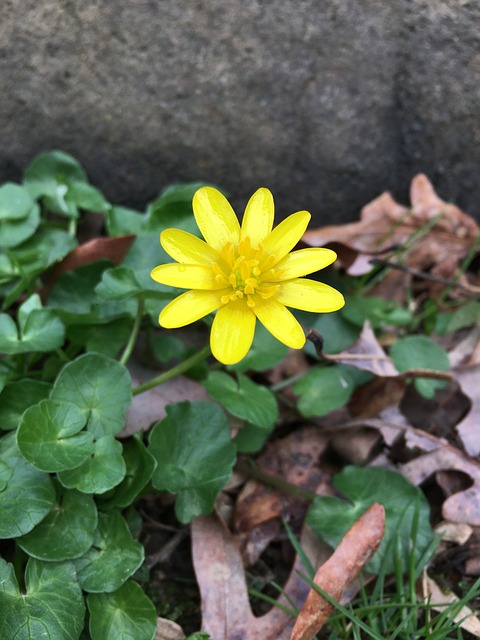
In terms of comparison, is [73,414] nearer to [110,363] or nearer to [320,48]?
[110,363]

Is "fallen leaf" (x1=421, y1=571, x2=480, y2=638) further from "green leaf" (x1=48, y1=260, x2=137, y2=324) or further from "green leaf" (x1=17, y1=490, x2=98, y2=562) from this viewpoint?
"green leaf" (x1=48, y1=260, x2=137, y2=324)

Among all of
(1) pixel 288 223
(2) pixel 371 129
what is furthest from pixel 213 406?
(2) pixel 371 129

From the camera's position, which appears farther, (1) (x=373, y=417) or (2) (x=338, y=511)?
(1) (x=373, y=417)

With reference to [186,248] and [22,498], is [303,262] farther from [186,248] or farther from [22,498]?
[22,498]

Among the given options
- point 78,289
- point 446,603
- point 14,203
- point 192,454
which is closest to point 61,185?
point 14,203

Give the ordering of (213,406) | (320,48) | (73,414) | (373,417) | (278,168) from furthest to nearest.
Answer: (278,168) → (320,48) → (373,417) → (213,406) → (73,414)

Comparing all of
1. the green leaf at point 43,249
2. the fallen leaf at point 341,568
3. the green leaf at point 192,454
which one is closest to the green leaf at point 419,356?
the fallen leaf at point 341,568

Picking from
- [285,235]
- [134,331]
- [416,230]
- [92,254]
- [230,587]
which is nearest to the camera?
[285,235]
